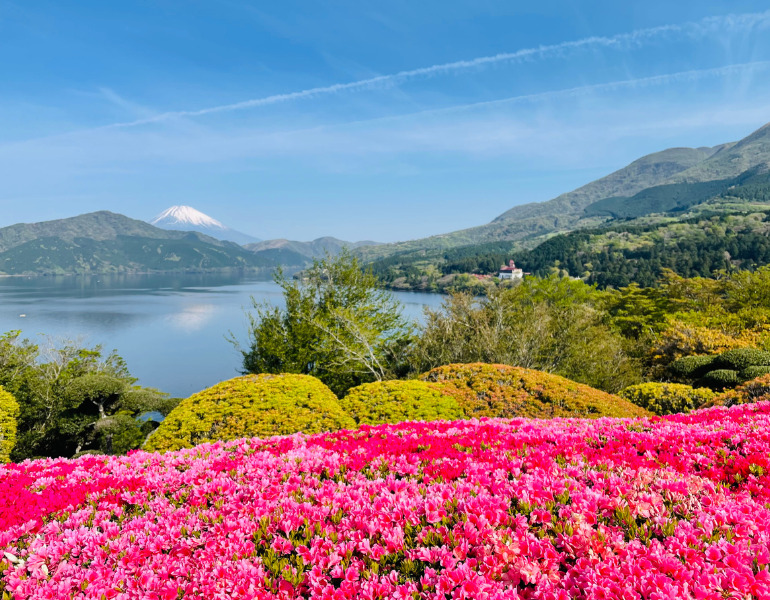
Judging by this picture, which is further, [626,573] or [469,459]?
[469,459]

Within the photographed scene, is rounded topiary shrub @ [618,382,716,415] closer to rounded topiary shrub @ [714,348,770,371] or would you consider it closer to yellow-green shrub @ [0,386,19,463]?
rounded topiary shrub @ [714,348,770,371]

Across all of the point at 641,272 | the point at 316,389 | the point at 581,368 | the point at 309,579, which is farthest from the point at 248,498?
the point at 641,272

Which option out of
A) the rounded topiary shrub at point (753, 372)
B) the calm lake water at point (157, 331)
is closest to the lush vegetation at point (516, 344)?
the rounded topiary shrub at point (753, 372)

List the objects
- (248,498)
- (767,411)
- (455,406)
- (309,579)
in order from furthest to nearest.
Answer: (455,406) < (767,411) < (248,498) < (309,579)

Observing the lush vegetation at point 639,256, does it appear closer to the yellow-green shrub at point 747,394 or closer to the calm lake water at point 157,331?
the calm lake water at point 157,331

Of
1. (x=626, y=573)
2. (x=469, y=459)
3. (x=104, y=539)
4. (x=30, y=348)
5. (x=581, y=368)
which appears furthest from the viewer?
(x=30, y=348)

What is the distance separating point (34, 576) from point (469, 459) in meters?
3.87

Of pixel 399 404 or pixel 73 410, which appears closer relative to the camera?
pixel 399 404

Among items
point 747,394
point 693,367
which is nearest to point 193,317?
point 693,367

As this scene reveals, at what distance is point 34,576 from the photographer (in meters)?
3.16

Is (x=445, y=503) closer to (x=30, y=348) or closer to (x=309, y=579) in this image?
(x=309, y=579)

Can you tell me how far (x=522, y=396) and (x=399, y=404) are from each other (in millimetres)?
3576

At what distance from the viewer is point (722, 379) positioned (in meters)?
13.6

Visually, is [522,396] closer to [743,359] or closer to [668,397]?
[668,397]
